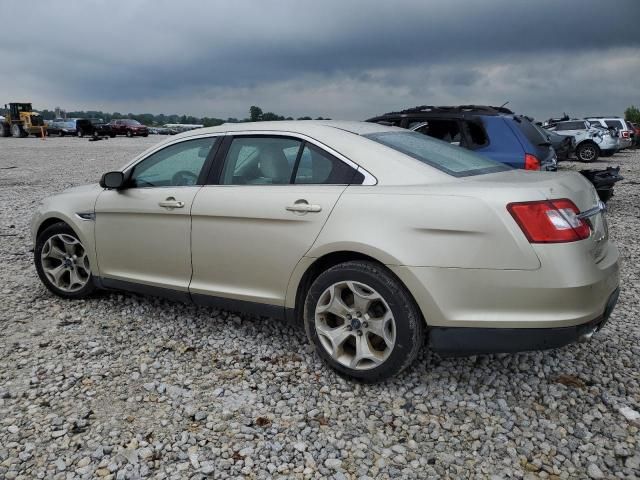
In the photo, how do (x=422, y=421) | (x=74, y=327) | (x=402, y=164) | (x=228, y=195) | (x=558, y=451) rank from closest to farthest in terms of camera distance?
(x=558, y=451) < (x=422, y=421) < (x=402, y=164) < (x=228, y=195) < (x=74, y=327)

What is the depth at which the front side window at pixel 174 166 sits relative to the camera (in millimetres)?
3945

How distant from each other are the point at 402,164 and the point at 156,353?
2.04 m

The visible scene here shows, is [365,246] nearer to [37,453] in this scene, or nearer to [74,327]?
[37,453]

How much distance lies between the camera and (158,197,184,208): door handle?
381 centimetres

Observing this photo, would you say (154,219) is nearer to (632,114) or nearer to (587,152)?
(587,152)

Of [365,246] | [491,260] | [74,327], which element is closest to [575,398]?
[491,260]

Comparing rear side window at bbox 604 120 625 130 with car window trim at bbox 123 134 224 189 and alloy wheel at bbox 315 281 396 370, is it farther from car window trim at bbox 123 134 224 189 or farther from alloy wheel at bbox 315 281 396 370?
alloy wheel at bbox 315 281 396 370

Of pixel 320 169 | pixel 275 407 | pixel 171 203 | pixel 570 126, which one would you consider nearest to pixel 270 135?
pixel 320 169

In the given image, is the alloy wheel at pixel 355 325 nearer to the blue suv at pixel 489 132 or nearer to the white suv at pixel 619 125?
the blue suv at pixel 489 132

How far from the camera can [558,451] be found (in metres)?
2.63

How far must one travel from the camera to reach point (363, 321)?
124 inches

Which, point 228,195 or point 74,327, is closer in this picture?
point 228,195

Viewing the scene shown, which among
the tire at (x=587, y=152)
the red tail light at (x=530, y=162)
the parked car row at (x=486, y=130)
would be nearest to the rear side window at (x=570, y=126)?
the tire at (x=587, y=152)

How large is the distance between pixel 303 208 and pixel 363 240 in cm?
45
